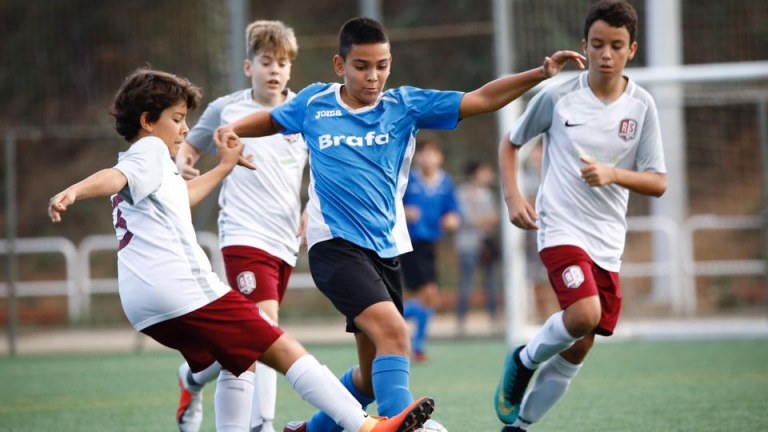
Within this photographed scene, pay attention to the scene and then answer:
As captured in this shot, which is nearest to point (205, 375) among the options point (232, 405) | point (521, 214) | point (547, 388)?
point (232, 405)

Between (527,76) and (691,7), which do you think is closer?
(527,76)

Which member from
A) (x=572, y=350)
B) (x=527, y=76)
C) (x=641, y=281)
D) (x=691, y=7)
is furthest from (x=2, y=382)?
(x=691, y=7)

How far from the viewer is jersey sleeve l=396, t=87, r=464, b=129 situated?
176 inches

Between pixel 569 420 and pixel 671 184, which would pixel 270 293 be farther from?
pixel 671 184

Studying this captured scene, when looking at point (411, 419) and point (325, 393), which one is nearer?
point (411, 419)

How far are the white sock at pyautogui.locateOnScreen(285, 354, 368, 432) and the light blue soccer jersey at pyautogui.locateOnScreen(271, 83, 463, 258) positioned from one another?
72 cm

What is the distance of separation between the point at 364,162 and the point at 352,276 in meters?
0.52

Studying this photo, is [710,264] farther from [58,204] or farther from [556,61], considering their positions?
[58,204]

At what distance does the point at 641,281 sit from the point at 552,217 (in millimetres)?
7732

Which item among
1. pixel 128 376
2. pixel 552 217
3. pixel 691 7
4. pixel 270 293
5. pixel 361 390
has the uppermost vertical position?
pixel 691 7

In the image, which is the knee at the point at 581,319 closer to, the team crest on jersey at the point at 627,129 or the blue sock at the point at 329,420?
the team crest on jersey at the point at 627,129

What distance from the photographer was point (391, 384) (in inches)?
164

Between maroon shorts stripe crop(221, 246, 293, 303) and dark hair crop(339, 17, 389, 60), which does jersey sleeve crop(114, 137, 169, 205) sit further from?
maroon shorts stripe crop(221, 246, 293, 303)

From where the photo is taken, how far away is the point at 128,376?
29.1ft
